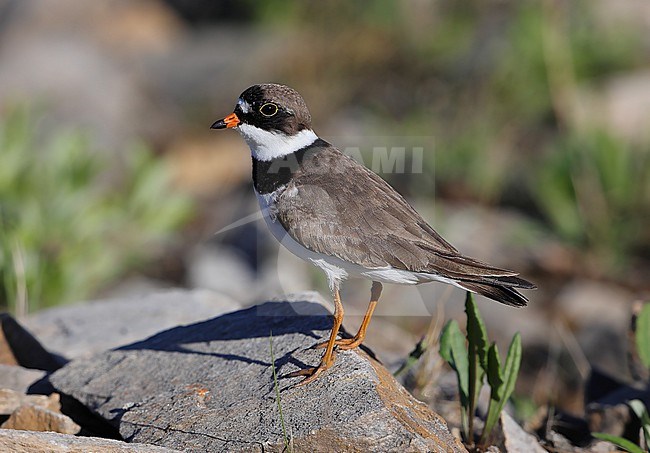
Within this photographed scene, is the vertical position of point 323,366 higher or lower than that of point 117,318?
higher

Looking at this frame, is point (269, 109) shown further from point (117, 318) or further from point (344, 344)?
point (117, 318)

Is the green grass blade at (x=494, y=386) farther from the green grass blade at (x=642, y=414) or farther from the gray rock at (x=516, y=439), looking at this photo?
the green grass blade at (x=642, y=414)

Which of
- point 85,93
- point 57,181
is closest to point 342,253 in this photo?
point 57,181

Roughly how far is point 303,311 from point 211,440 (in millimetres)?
1265

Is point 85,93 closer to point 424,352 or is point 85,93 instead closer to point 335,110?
point 335,110

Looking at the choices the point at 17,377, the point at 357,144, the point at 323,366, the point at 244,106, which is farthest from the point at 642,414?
the point at 357,144

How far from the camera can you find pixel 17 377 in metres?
5.44

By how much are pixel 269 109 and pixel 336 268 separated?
104 cm

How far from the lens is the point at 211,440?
4.21m

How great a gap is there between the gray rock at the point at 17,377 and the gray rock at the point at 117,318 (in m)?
0.45

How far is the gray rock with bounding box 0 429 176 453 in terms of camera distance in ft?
12.8

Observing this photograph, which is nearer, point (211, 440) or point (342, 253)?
point (211, 440)

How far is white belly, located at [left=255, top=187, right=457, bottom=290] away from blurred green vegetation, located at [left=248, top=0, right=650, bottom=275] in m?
5.99

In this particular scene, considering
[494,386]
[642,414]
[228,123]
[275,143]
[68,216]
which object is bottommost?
[642,414]
